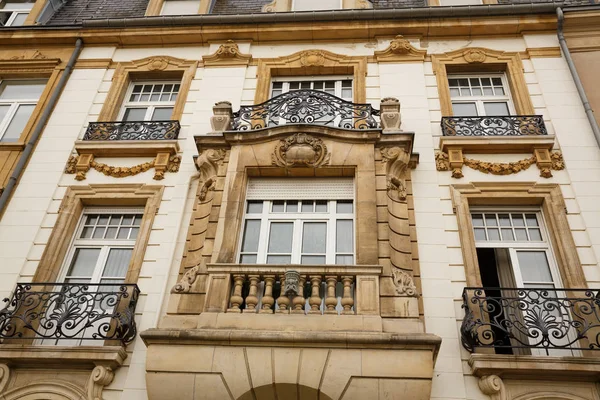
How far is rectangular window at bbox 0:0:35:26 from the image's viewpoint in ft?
39.3

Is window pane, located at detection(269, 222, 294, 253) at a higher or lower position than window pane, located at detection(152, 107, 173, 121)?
lower

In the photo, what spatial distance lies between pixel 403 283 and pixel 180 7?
8.65 metres

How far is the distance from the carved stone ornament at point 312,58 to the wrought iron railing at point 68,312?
18.1 feet

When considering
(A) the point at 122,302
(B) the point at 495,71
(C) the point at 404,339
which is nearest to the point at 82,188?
(A) the point at 122,302

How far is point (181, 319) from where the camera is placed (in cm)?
651

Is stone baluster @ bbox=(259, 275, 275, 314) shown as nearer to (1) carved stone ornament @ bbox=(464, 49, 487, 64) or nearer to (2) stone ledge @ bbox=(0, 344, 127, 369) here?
(2) stone ledge @ bbox=(0, 344, 127, 369)

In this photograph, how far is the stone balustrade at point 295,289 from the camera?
627cm

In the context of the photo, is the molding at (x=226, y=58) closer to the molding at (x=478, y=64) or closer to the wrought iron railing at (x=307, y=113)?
the wrought iron railing at (x=307, y=113)

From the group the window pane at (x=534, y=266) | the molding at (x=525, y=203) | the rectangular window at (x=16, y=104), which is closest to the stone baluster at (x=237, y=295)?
the molding at (x=525, y=203)

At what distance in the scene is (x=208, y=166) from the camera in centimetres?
815

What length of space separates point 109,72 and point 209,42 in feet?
7.08

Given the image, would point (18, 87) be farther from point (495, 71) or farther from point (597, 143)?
point (597, 143)

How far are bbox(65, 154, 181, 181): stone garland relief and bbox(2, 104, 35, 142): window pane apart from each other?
185cm

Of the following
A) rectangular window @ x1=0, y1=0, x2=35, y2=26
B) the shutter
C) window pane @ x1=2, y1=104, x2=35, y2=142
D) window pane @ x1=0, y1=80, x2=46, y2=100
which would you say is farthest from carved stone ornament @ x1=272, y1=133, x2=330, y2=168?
rectangular window @ x1=0, y1=0, x2=35, y2=26
